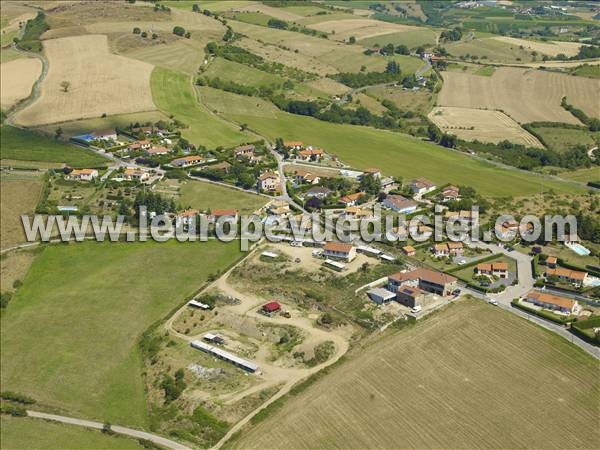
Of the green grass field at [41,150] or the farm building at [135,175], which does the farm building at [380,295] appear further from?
the green grass field at [41,150]

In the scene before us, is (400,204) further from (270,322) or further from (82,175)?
(82,175)

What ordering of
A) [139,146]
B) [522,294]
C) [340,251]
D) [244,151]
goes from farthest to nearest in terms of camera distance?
[139,146], [244,151], [340,251], [522,294]

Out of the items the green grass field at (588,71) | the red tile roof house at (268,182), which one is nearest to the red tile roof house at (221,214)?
the red tile roof house at (268,182)

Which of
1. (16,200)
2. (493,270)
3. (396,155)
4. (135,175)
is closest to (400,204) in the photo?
(493,270)

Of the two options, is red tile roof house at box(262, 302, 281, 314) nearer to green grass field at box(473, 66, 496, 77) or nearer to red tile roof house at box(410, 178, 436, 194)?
red tile roof house at box(410, 178, 436, 194)

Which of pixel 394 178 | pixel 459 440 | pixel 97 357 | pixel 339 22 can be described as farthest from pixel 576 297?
pixel 339 22

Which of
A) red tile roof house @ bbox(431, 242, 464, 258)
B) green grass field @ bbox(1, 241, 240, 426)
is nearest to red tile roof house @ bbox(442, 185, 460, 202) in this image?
red tile roof house @ bbox(431, 242, 464, 258)

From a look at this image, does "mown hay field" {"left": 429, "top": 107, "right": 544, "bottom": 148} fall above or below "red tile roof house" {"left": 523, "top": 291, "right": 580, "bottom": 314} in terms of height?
below
